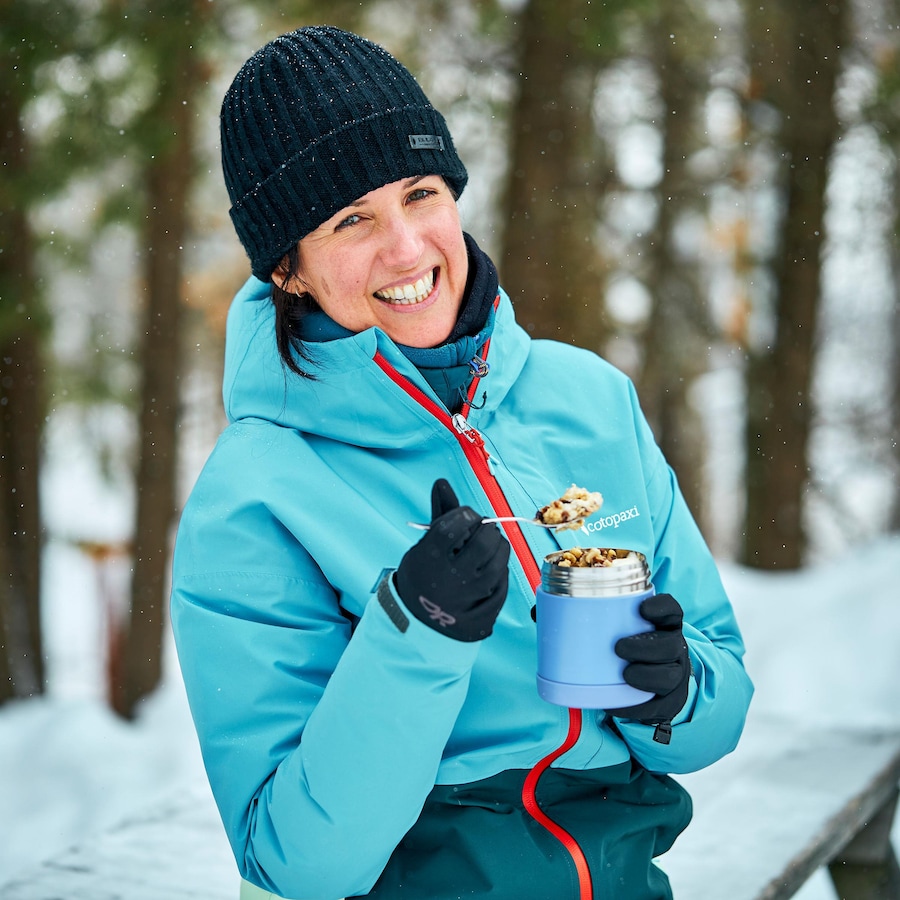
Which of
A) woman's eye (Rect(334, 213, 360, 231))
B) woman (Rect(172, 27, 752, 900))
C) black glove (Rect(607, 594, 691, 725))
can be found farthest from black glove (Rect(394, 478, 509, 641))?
woman's eye (Rect(334, 213, 360, 231))

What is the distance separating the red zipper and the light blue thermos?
19 centimetres

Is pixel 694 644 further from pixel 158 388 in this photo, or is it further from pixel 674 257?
pixel 674 257

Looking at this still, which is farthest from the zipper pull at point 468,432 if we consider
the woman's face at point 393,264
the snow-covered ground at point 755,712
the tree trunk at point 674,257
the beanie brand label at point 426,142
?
the tree trunk at point 674,257

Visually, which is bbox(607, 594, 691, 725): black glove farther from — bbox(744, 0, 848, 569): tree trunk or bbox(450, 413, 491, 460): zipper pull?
bbox(744, 0, 848, 569): tree trunk

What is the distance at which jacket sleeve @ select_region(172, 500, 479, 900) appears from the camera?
1647 millimetres

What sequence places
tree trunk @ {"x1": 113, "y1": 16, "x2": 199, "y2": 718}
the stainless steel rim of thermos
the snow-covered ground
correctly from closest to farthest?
the stainless steel rim of thermos
the snow-covered ground
tree trunk @ {"x1": 113, "y1": 16, "x2": 199, "y2": 718}

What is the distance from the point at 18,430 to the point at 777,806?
226 inches

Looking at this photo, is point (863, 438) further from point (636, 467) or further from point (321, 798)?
point (321, 798)

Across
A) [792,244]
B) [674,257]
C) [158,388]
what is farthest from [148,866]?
[674,257]

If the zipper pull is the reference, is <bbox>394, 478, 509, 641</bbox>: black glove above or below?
below

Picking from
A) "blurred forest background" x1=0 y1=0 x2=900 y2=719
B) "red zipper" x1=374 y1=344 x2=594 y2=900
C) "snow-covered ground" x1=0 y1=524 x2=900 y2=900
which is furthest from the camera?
"blurred forest background" x1=0 y1=0 x2=900 y2=719

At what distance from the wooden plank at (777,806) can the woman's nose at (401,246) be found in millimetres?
1715

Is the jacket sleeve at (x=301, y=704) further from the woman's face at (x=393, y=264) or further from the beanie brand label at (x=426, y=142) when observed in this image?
the beanie brand label at (x=426, y=142)

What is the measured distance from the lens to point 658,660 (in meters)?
1.81
